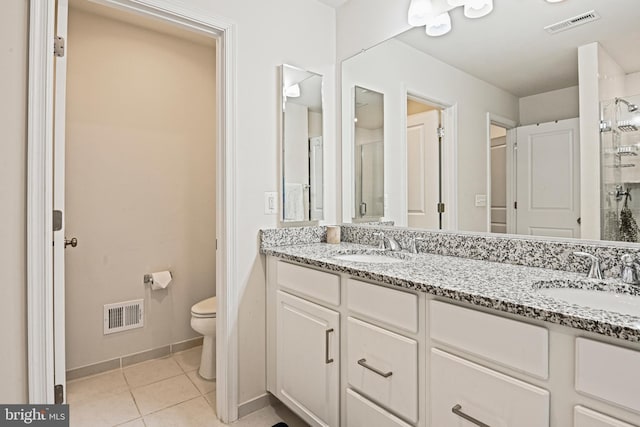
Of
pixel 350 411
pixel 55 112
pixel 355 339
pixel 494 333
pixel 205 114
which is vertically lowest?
pixel 350 411

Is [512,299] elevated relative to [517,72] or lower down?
lower down

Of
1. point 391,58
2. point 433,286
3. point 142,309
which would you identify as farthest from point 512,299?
point 142,309

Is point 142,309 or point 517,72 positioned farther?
point 142,309

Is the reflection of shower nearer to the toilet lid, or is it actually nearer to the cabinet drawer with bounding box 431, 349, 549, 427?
the cabinet drawer with bounding box 431, 349, 549, 427

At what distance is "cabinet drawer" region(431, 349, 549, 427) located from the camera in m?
0.86

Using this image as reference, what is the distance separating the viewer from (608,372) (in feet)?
2.44

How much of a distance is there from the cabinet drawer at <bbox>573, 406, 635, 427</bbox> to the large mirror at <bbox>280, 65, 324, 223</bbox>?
4.91ft

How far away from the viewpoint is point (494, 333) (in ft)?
3.05

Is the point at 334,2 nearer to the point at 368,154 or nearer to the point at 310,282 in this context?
the point at 368,154

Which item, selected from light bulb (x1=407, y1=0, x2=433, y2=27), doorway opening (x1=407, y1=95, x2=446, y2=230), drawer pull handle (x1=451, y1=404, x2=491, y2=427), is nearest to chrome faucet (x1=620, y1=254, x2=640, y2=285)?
drawer pull handle (x1=451, y1=404, x2=491, y2=427)

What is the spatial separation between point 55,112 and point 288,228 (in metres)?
1.20

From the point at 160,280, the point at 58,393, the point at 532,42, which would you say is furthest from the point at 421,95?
the point at 58,393

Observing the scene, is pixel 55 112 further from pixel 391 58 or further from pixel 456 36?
pixel 456 36

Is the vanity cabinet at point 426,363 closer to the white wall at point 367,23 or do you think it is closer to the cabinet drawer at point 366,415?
the cabinet drawer at point 366,415
